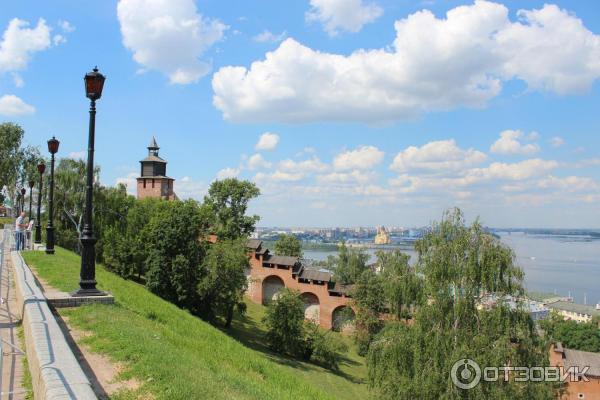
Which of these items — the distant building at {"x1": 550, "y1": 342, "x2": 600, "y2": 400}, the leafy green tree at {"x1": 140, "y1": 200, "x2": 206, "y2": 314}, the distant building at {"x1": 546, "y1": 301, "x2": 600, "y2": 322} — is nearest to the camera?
the leafy green tree at {"x1": 140, "y1": 200, "x2": 206, "y2": 314}

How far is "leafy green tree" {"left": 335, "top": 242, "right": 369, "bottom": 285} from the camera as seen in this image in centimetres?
5400

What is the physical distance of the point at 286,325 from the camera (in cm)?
3002

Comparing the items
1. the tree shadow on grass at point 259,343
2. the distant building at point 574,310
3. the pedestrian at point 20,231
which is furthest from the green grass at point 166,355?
the distant building at point 574,310

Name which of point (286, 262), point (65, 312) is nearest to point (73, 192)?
point (286, 262)

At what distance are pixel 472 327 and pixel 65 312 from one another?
11.4 meters

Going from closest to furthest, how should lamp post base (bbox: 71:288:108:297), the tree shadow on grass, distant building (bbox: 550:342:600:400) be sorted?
lamp post base (bbox: 71:288:108:297) < the tree shadow on grass < distant building (bbox: 550:342:600:400)

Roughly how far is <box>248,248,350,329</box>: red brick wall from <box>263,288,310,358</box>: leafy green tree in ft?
30.6

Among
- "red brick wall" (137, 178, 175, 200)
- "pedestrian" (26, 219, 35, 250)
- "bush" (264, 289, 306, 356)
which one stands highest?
"red brick wall" (137, 178, 175, 200)

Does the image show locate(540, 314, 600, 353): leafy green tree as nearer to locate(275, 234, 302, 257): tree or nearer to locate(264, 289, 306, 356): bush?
locate(275, 234, 302, 257): tree

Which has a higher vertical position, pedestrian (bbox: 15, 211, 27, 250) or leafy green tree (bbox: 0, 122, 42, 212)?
leafy green tree (bbox: 0, 122, 42, 212)

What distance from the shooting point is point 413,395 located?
43.7 ft

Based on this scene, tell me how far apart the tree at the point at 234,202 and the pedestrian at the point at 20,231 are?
92.4 feet

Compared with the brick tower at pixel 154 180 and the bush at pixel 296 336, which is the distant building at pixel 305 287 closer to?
the bush at pixel 296 336

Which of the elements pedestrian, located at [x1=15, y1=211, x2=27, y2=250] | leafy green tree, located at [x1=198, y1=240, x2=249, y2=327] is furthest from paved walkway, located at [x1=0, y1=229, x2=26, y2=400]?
leafy green tree, located at [x1=198, y1=240, x2=249, y2=327]
